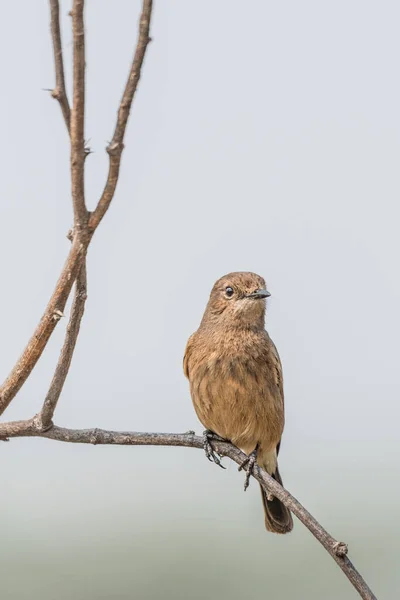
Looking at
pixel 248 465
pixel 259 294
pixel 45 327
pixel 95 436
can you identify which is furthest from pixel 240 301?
pixel 45 327

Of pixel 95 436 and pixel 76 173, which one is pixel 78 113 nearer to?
pixel 76 173

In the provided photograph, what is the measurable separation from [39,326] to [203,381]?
2694mm

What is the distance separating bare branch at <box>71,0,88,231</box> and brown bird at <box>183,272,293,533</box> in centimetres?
292

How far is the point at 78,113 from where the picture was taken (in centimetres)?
215

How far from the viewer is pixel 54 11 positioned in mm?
2162

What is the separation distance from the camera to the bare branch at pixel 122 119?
2.15 metres

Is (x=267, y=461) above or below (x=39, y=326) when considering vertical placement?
below

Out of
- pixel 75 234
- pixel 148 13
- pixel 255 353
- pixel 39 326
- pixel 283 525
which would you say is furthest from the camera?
pixel 283 525

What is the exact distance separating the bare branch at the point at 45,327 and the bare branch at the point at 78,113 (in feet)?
0.63

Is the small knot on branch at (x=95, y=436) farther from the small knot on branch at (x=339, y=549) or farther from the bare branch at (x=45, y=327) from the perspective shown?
the small knot on branch at (x=339, y=549)

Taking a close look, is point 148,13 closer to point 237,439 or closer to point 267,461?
point 237,439

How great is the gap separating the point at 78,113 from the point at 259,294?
10.2ft

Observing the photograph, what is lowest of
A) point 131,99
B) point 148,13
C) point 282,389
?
point 282,389

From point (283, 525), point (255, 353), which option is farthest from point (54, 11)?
point (283, 525)
